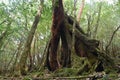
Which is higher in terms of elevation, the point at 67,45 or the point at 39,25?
the point at 39,25

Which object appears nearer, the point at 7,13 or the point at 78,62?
the point at 78,62

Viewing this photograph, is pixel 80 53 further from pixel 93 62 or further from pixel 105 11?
pixel 105 11

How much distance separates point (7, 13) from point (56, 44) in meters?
4.19

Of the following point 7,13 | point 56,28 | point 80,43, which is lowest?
point 80,43

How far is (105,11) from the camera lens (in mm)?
24344

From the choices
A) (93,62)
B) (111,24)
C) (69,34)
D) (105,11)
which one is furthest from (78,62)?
(111,24)

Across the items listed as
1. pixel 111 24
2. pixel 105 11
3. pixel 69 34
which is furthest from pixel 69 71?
pixel 111 24

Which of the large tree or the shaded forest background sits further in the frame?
the shaded forest background

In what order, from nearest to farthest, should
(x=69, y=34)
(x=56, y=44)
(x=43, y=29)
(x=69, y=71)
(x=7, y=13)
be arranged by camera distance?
(x=69, y=71) → (x=69, y=34) → (x=56, y=44) → (x=7, y=13) → (x=43, y=29)

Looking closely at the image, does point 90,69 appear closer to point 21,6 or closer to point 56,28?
point 56,28

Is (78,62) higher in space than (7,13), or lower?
lower

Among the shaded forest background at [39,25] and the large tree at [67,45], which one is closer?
the large tree at [67,45]

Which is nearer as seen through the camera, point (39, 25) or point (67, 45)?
point (67, 45)

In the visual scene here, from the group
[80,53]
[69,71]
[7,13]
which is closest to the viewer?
[69,71]
